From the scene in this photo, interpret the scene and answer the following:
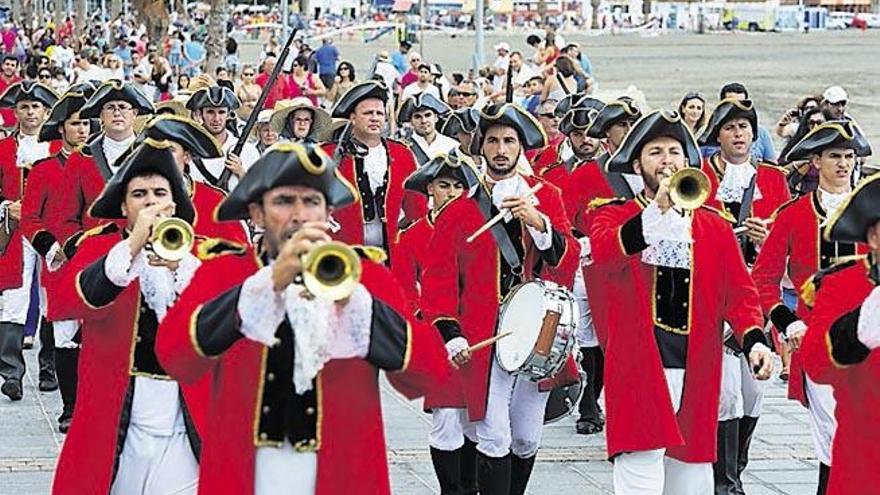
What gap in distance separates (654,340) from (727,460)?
65.5 inches

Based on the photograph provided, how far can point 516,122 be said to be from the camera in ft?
28.5

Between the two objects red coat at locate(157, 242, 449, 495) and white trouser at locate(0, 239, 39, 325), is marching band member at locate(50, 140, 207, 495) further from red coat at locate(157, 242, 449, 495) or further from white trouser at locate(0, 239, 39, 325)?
white trouser at locate(0, 239, 39, 325)

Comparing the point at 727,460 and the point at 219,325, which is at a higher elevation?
the point at 219,325

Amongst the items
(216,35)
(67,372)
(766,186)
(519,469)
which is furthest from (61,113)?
(216,35)

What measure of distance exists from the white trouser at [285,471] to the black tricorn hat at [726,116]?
5.41 metres

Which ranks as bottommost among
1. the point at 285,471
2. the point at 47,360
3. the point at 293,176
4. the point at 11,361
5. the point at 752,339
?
the point at 47,360

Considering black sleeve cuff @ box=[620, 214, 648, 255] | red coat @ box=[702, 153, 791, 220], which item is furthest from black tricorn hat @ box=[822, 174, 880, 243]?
red coat @ box=[702, 153, 791, 220]

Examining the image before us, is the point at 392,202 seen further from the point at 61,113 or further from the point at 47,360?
the point at 47,360

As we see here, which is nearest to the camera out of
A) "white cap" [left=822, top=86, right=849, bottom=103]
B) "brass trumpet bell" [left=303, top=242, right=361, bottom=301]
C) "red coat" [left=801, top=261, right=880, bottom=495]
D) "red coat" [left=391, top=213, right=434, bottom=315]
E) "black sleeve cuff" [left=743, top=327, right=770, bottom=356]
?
"brass trumpet bell" [left=303, top=242, right=361, bottom=301]

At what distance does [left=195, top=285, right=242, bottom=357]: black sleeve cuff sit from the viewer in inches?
204

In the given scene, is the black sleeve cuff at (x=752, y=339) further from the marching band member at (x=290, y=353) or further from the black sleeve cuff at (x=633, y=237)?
the marching band member at (x=290, y=353)

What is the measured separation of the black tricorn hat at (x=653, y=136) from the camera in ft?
25.5

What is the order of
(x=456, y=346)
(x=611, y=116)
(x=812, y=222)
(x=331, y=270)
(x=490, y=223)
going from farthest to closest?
(x=611, y=116), (x=812, y=222), (x=490, y=223), (x=456, y=346), (x=331, y=270)

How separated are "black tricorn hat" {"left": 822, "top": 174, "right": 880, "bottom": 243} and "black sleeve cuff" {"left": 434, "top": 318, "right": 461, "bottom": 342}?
101 inches
